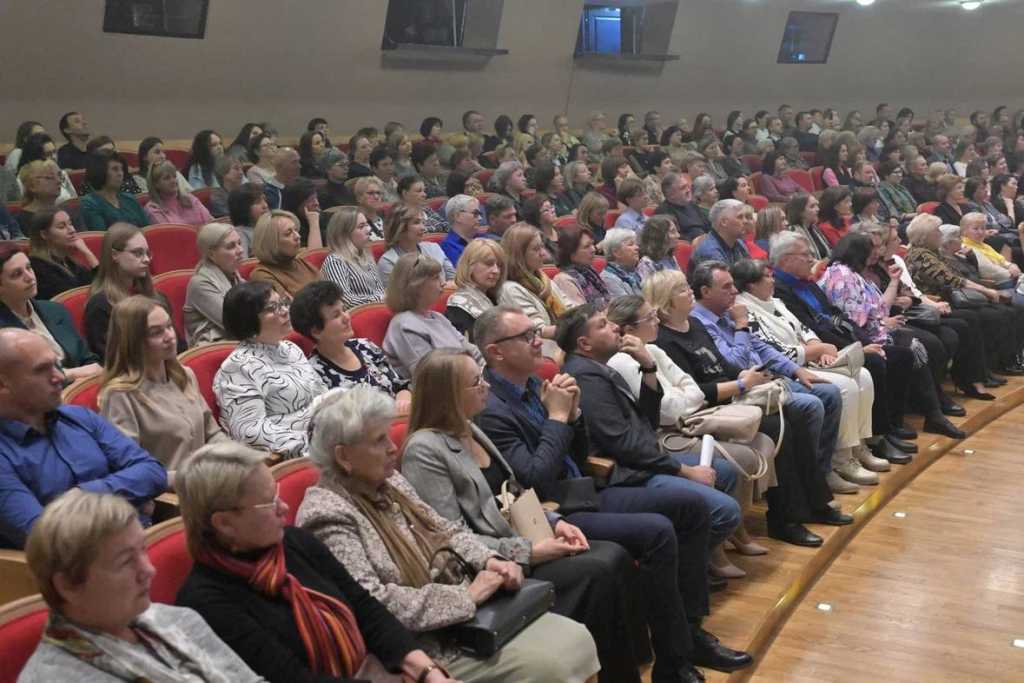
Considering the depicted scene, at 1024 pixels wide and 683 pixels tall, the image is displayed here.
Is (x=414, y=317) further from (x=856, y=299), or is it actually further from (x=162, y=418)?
(x=856, y=299)

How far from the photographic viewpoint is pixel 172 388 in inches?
105

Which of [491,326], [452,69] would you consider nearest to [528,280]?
[491,326]

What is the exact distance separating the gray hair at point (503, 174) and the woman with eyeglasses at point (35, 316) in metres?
3.48

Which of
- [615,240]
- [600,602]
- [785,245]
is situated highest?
[785,245]

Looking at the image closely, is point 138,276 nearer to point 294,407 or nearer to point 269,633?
point 294,407

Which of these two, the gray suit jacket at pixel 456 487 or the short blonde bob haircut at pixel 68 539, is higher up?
the short blonde bob haircut at pixel 68 539

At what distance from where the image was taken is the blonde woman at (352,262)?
13.9ft

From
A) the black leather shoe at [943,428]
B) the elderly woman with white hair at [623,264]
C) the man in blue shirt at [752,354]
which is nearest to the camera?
the man in blue shirt at [752,354]

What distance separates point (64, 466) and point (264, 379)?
73 cm

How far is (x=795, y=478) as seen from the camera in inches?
146

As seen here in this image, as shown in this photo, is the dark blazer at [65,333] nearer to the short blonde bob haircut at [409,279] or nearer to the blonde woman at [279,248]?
the blonde woman at [279,248]

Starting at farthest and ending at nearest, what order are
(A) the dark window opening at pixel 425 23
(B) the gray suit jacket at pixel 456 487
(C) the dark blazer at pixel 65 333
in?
(A) the dark window opening at pixel 425 23
(C) the dark blazer at pixel 65 333
(B) the gray suit jacket at pixel 456 487

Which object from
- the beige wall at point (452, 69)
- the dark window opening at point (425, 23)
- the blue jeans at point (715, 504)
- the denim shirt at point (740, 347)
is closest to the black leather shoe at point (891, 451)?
the denim shirt at point (740, 347)

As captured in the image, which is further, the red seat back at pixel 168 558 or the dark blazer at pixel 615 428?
the dark blazer at pixel 615 428
